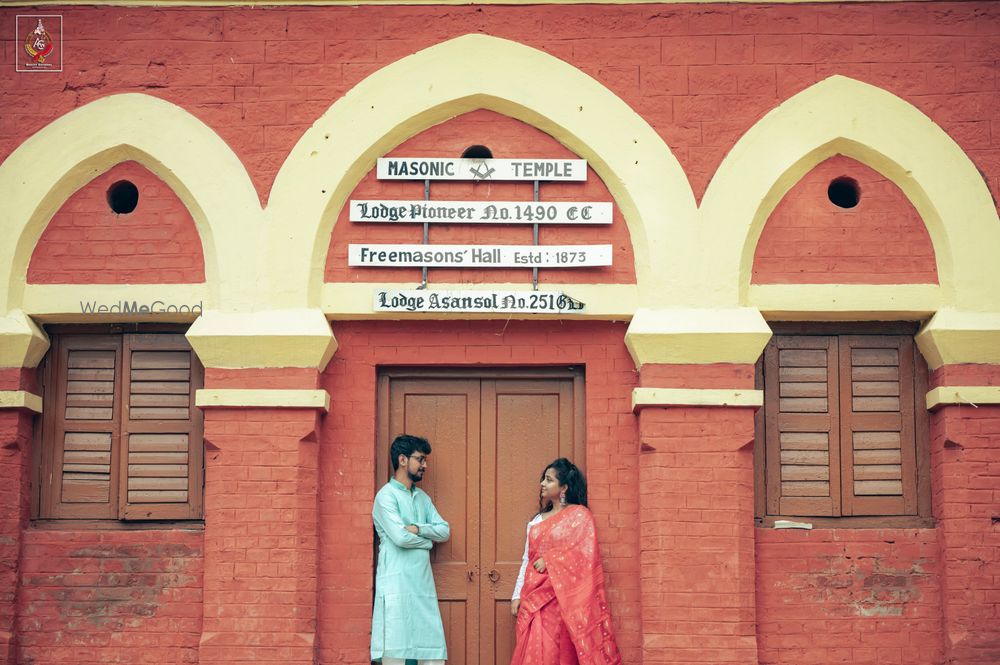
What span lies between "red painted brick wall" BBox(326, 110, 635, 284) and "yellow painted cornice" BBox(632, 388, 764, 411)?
829 mm

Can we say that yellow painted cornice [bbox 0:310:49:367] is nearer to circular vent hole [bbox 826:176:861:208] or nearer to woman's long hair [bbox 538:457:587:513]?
woman's long hair [bbox 538:457:587:513]

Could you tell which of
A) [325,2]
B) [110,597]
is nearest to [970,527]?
[325,2]

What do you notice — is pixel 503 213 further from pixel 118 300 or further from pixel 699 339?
pixel 118 300

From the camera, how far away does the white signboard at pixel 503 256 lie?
31.9ft

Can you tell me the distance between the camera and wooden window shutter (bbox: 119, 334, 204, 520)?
32.3 feet

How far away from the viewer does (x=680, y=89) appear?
9852 mm

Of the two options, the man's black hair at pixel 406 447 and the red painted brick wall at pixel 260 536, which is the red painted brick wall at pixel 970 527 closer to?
the man's black hair at pixel 406 447

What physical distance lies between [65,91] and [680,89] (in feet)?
13.7

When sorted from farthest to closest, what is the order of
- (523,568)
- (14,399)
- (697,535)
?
(14,399), (523,568), (697,535)

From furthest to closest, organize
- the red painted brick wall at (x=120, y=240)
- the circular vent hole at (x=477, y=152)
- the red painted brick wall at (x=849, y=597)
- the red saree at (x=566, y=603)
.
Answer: the circular vent hole at (x=477, y=152)
the red painted brick wall at (x=120, y=240)
the red painted brick wall at (x=849, y=597)
the red saree at (x=566, y=603)

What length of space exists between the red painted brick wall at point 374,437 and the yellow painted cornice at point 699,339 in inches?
11.5

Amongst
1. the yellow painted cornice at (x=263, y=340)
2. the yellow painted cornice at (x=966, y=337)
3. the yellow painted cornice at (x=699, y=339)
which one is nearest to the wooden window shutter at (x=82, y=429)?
the yellow painted cornice at (x=263, y=340)

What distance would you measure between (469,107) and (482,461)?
7.89ft

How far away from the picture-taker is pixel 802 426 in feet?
32.2
